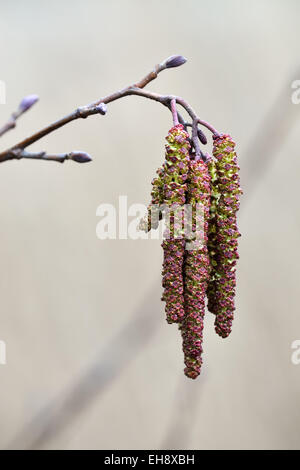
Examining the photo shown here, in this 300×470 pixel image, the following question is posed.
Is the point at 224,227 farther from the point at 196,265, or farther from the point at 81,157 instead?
the point at 81,157

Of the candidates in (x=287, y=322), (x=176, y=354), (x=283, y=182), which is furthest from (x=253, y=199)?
(x=176, y=354)

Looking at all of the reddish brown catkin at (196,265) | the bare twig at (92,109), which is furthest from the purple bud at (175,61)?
the reddish brown catkin at (196,265)

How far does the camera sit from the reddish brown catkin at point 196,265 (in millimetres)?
608

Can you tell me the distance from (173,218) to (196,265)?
0.06 m

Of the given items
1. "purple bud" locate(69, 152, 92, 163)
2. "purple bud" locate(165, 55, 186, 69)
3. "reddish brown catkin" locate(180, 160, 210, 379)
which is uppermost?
"purple bud" locate(165, 55, 186, 69)

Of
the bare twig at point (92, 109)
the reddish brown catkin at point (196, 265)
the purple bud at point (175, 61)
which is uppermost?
the purple bud at point (175, 61)

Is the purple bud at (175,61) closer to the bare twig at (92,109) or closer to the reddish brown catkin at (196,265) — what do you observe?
the bare twig at (92,109)

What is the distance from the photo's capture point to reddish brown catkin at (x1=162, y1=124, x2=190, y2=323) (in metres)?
0.60

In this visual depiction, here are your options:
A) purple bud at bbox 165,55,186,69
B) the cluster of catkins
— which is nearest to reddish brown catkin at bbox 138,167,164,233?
the cluster of catkins

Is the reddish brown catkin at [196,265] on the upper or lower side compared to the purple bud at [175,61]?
lower

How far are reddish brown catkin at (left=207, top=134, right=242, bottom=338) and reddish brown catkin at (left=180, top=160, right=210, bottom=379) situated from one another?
0.08 ft

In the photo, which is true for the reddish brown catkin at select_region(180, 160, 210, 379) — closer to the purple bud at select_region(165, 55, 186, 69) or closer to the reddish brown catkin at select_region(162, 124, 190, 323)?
the reddish brown catkin at select_region(162, 124, 190, 323)

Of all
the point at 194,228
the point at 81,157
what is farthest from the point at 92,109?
the point at 194,228

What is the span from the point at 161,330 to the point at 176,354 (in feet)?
0.28
